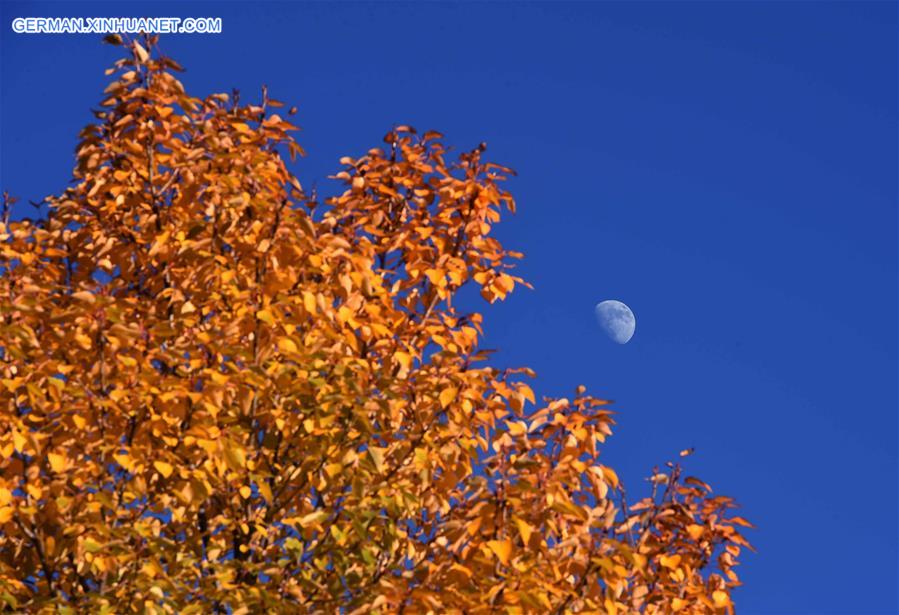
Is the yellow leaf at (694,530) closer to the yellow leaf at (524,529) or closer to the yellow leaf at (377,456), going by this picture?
the yellow leaf at (524,529)

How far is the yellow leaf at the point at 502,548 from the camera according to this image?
6.41 meters

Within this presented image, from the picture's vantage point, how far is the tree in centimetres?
689

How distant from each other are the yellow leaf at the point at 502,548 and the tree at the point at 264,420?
0.05 feet

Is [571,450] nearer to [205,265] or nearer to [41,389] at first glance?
[205,265]

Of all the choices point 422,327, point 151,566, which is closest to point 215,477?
point 151,566

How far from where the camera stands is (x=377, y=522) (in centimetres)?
738

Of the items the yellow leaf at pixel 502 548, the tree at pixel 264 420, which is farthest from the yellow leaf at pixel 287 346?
the yellow leaf at pixel 502 548

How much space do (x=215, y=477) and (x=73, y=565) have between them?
1152 mm

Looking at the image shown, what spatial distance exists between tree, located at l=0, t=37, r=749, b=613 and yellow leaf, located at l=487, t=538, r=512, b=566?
0.05ft

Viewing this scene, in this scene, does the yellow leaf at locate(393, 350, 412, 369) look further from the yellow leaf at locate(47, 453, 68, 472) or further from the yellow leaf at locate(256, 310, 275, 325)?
the yellow leaf at locate(47, 453, 68, 472)

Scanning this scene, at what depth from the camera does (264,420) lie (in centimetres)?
Result: 779

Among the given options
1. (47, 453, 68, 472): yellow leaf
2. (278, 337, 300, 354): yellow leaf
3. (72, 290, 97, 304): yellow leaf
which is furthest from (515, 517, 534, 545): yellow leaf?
(72, 290, 97, 304): yellow leaf

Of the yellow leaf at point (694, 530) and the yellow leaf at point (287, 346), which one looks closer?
the yellow leaf at point (287, 346)

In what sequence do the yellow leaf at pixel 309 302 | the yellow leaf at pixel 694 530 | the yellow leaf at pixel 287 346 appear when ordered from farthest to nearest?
the yellow leaf at pixel 694 530
the yellow leaf at pixel 309 302
the yellow leaf at pixel 287 346
